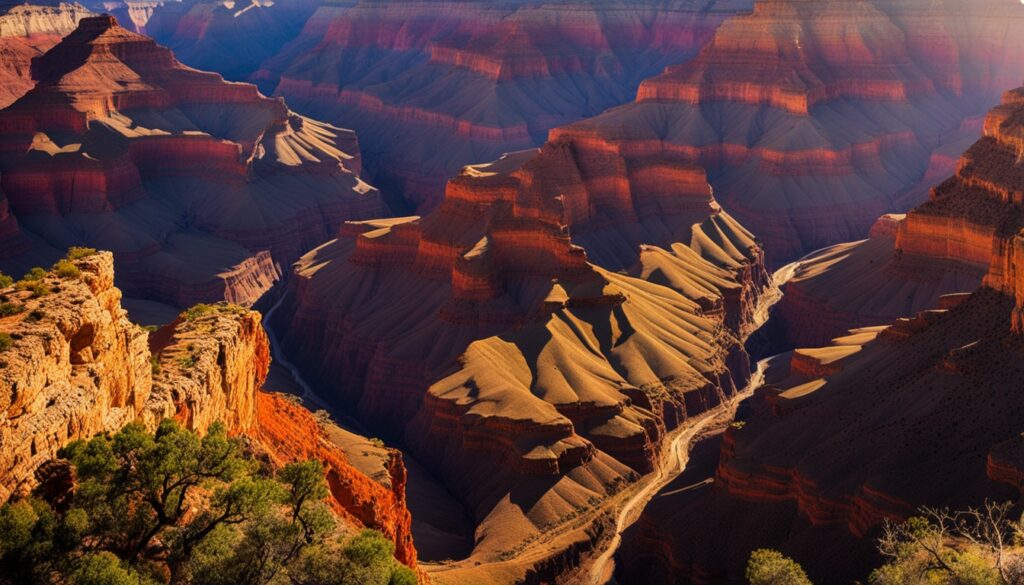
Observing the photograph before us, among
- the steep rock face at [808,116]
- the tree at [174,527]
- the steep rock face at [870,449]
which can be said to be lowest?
the steep rock face at [808,116]

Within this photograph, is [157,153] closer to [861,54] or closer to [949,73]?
[861,54]

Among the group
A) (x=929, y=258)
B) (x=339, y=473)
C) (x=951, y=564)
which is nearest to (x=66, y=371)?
(x=339, y=473)

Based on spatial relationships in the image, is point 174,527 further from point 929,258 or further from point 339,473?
point 929,258

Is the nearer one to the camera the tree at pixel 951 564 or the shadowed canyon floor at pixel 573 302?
the tree at pixel 951 564

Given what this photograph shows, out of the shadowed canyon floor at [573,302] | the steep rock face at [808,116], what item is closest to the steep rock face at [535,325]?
the shadowed canyon floor at [573,302]

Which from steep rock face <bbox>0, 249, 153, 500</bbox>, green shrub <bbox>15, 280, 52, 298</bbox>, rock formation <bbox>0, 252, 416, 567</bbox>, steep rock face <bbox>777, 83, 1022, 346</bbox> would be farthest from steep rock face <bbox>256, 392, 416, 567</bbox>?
steep rock face <bbox>777, 83, 1022, 346</bbox>

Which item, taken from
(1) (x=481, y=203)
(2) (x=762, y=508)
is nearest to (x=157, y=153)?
(1) (x=481, y=203)

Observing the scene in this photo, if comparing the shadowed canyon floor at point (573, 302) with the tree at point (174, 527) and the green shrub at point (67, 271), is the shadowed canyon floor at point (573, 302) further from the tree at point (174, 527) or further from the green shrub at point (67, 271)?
the tree at point (174, 527)
